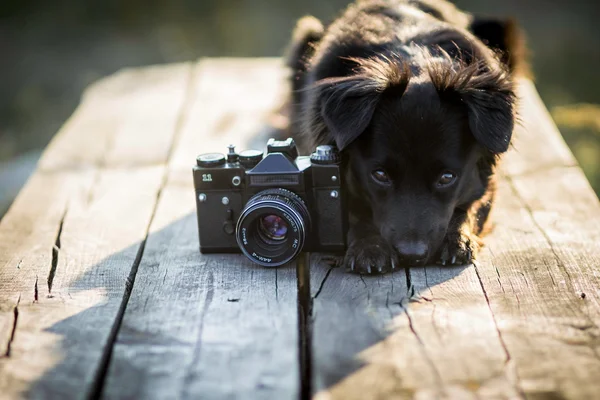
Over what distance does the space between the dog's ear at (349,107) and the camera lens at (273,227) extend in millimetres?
308

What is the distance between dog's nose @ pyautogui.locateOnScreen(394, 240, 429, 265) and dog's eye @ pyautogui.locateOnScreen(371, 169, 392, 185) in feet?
Answer: 0.99

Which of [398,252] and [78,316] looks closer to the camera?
[78,316]

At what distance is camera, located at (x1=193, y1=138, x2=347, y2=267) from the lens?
2.69 meters

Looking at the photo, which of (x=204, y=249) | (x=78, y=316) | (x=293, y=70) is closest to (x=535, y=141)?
(x=293, y=70)

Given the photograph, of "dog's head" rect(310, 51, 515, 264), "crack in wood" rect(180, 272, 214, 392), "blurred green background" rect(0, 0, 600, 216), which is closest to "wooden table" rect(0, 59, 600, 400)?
"crack in wood" rect(180, 272, 214, 392)

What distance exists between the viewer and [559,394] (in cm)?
188

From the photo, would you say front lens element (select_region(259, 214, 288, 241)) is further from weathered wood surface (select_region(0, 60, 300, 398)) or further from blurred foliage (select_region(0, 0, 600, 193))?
blurred foliage (select_region(0, 0, 600, 193))

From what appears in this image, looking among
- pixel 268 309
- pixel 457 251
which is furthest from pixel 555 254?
pixel 268 309

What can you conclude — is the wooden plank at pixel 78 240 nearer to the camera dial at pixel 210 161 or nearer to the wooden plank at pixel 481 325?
the camera dial at pixel 210 161

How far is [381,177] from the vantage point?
2875 mm

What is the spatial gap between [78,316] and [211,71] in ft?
12.6

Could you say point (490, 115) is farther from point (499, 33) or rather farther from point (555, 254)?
point (499, 33)

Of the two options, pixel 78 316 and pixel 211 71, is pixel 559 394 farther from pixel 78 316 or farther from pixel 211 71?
pixel 211 71

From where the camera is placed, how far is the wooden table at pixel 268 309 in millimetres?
1976
